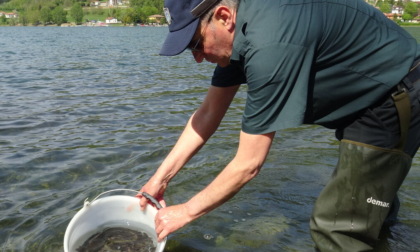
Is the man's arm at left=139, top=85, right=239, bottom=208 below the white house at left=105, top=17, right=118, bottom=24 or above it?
above

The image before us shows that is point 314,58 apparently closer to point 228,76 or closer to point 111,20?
point 228,76

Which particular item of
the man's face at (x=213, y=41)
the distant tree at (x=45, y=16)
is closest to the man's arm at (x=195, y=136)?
the man's face at (x=213, y=41)

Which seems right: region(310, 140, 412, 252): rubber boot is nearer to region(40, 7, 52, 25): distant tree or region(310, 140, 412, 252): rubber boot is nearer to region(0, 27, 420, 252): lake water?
region(0, 27, 420, 252): lake water

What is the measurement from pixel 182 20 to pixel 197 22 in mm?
108

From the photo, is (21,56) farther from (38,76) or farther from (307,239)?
(307,239)

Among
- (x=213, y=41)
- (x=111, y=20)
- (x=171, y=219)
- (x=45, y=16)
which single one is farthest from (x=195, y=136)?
(x=111, y=20)

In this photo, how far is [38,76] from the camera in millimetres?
14617

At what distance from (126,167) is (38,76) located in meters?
10.0

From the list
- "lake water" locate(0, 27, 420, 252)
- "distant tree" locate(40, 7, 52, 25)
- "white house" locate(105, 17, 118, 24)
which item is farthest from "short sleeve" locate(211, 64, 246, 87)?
"distant tree" locate(40, 7, 52, 25)

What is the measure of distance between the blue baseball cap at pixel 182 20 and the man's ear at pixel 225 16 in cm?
5

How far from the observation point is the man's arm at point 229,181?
2.62 m

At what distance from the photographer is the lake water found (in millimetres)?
4258

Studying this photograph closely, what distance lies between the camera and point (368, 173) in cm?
297

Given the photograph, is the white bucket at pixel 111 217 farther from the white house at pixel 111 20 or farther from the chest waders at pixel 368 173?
the white house at pixel 111 20
